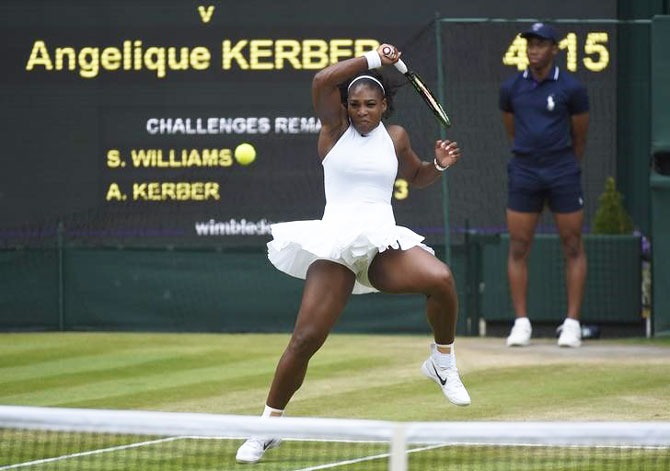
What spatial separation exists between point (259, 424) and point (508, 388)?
437 centimetres

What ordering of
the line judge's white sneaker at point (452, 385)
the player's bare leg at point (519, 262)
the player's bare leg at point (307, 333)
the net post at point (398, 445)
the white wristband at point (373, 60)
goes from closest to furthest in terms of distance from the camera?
the net post at point (398, 445) → the player's bare leg at point (307, 333) → the white wristband at point (373, 60) → the line judge's white sneaker at point (452, 385) → the player's bare leg at point (519, 262)

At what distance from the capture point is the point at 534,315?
10.9 metres

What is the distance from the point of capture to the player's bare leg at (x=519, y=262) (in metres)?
10.0

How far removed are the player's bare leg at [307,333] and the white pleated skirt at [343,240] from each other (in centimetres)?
12

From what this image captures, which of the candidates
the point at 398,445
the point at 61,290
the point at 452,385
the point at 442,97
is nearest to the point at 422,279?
the point at 452,385

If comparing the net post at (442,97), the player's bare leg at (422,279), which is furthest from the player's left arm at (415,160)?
the net post at (442,97)

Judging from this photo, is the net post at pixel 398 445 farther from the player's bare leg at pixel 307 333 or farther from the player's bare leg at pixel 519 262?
the player's bare leg at pixel 519 262

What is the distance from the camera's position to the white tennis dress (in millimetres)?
6117

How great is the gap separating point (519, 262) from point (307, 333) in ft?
14.2

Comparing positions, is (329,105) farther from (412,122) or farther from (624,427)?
(412,122)

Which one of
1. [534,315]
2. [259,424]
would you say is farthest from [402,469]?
[534,315]

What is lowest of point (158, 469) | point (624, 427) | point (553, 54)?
point (158, 469)

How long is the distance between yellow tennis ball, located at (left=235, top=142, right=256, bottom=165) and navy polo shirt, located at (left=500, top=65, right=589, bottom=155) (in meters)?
3.03

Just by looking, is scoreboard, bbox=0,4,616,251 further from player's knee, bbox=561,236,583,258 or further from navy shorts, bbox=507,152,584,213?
player's knee, bbox=561,236,583,258
